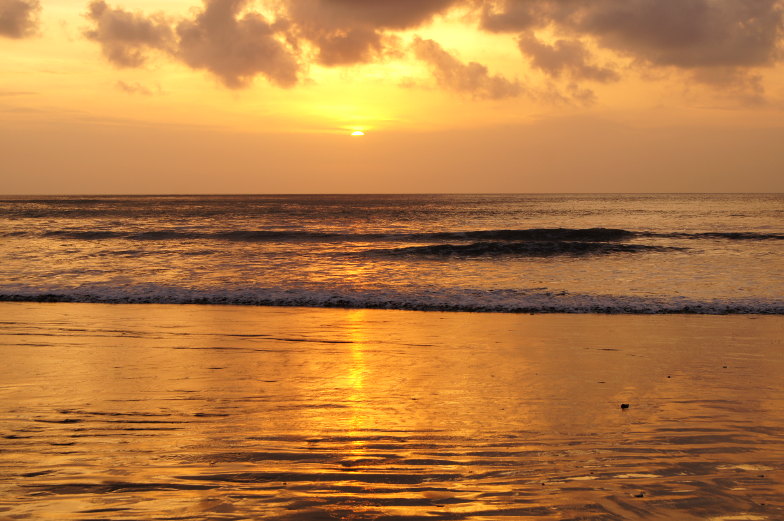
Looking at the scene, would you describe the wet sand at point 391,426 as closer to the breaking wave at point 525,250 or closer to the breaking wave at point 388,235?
the breaking wave at point 525,250

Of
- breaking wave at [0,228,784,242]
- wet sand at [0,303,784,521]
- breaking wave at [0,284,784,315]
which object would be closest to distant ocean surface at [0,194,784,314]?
breaking wave at [0,284,784,315]

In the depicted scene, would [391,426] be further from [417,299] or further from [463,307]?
[417,299]

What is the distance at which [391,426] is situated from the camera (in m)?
5.68

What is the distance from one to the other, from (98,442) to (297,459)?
1.75 meters

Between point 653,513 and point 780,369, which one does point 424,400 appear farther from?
point 780,369

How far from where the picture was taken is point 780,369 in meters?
7.92

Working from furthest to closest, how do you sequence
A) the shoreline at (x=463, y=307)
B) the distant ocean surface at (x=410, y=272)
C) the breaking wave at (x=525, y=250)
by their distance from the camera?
the breaking wave at (x=525, y=250) → the distant ocean surface at (x=410, y=272) → the shoreline at (x=463, y=307)

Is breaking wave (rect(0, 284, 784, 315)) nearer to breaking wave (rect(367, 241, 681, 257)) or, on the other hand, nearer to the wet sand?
the wet sand

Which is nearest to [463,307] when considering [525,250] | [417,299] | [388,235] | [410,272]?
[417,299]

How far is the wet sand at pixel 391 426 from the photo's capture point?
4129 mm

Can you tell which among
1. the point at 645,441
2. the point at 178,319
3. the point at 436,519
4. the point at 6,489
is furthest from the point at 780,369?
the point at 178,319

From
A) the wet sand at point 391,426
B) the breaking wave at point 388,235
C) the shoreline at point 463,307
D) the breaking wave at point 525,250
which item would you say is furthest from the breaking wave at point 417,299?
the breaking wave at point 388,235

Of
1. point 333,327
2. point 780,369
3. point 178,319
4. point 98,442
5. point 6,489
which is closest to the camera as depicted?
point 6,489

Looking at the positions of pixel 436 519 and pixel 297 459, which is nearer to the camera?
pixel 436 519
